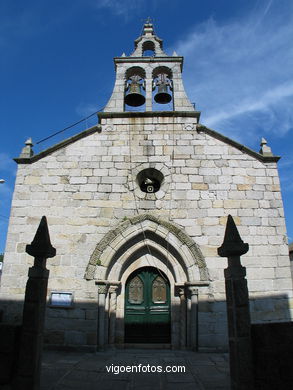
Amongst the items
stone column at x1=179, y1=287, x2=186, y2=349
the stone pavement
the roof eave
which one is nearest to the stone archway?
stone column at x1=179, y1=287, x2=186, y2=349

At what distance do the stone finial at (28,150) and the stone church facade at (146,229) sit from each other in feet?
0.09

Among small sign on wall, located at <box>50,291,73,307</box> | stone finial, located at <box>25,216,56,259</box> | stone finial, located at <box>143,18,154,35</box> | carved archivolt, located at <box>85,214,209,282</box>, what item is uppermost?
stone finial, located at <box>143,18,154,35</box>

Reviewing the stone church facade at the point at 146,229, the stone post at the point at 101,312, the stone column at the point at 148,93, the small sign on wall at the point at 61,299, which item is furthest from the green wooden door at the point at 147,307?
the stone column at the point at 148,93

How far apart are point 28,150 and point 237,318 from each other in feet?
20.0

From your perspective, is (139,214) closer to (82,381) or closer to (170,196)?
(170,196)

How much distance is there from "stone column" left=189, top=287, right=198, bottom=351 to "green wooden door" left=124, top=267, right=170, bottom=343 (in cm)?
68

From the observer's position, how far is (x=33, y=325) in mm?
3629

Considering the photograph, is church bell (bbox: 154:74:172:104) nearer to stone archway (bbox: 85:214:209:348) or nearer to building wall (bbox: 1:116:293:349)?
building wall (bbox: 1:116:293:349)

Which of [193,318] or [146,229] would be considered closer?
[193,318]

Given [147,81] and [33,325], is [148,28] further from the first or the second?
[33,325]

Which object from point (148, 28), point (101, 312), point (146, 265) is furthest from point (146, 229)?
point (148, 28)

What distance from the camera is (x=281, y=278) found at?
6.52 meters

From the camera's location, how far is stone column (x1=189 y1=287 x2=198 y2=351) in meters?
6.16

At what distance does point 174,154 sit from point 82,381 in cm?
502
